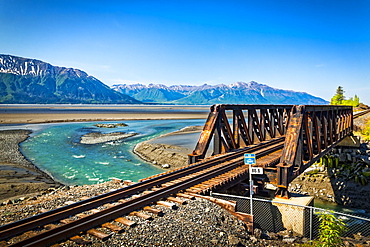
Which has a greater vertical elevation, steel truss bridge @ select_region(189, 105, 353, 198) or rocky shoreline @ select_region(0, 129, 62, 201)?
steel truss bridge @ select_region(189, 105, 353, 198)

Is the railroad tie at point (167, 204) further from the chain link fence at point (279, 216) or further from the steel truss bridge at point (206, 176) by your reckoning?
the chain link fence at point (279, 216)

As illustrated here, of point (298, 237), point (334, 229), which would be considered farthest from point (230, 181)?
point (334, 229)

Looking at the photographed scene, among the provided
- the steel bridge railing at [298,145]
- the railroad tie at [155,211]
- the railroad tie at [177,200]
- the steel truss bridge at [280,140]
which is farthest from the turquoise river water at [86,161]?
the railroad tie at [155,211]

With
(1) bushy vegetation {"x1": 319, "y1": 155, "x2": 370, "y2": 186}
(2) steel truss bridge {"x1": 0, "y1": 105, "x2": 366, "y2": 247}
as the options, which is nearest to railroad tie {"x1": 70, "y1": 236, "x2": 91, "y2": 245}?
(2) steel truss bridge {"x1": 0, "y1": 105, "x2": 366, "y2": 247}

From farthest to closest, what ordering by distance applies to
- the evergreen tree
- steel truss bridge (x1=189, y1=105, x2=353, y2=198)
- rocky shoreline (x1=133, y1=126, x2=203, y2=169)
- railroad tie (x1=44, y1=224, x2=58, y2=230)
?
1. the evergreen tree
2. rocky shoreline (x1=133, y1=126, x2=203, y2=169)
3. steel truss bridge (x1=189, y1=105, x2=353, y2=198)
4. railroad tie (x1=44, y1=224, x2=58, y2=230)

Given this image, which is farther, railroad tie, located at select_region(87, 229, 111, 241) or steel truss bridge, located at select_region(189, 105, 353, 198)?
steel truss bridge, located at select_region(189, 105, 353, 198)

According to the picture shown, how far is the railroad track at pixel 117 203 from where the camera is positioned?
6609 mm

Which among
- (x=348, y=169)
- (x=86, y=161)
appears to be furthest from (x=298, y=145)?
(x=86, y=161)

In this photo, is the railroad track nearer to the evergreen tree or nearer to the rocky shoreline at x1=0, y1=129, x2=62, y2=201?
the rocky shoreline at x1=0, y1=129, x2=62, y2=201

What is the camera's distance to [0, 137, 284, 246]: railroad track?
661 cm

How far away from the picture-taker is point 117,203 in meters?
9.02

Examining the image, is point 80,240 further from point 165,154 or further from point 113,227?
point 165,154

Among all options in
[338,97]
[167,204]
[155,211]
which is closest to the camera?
[155,211]

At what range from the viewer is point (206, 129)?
52.6 feet
